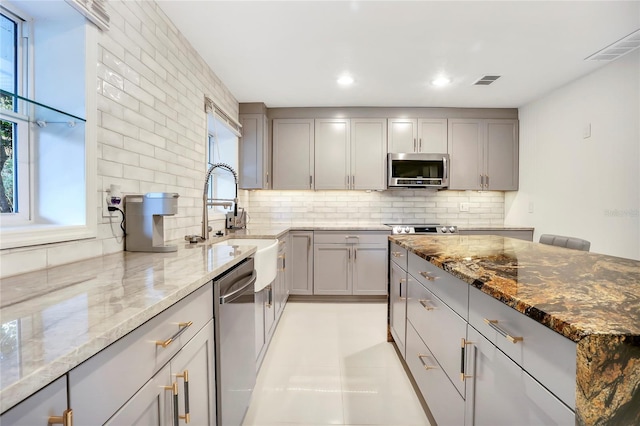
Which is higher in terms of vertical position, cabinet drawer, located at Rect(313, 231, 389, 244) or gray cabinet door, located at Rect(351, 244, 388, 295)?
cabinet drawer, located at Rect(313, 231, 389, 244)

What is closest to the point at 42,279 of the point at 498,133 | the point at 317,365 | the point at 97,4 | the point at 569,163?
the point at 97,4

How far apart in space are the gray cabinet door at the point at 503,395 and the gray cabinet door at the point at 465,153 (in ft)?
10.4

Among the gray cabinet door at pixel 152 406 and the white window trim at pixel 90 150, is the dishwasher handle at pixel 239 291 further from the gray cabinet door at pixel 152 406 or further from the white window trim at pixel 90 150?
the white window trim at pixel 90 150

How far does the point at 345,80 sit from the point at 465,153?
1.95 metres

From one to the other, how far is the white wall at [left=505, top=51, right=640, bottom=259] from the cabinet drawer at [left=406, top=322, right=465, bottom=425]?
211cm

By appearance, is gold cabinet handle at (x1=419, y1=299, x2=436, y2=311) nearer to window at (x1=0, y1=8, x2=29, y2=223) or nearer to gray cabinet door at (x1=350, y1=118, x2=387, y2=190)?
window at (x1=0, y1=8, x2=29, y2=223)

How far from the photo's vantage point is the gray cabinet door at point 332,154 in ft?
12.4

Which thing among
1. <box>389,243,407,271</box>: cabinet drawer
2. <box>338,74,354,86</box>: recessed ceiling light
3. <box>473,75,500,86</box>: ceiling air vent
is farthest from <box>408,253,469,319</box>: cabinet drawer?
<box>473,75,500,86</box>: ceiling air vent

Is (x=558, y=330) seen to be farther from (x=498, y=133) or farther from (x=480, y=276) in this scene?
(x=498, y=133)

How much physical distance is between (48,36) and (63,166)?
0.55 m

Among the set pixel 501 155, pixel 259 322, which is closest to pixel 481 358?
pixel 259 322

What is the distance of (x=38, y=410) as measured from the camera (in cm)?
44

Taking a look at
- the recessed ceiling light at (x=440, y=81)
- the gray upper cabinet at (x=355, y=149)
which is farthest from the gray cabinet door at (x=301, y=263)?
the recessed ceiling light at (x=440, y=81)

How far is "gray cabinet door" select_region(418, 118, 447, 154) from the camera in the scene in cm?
380
